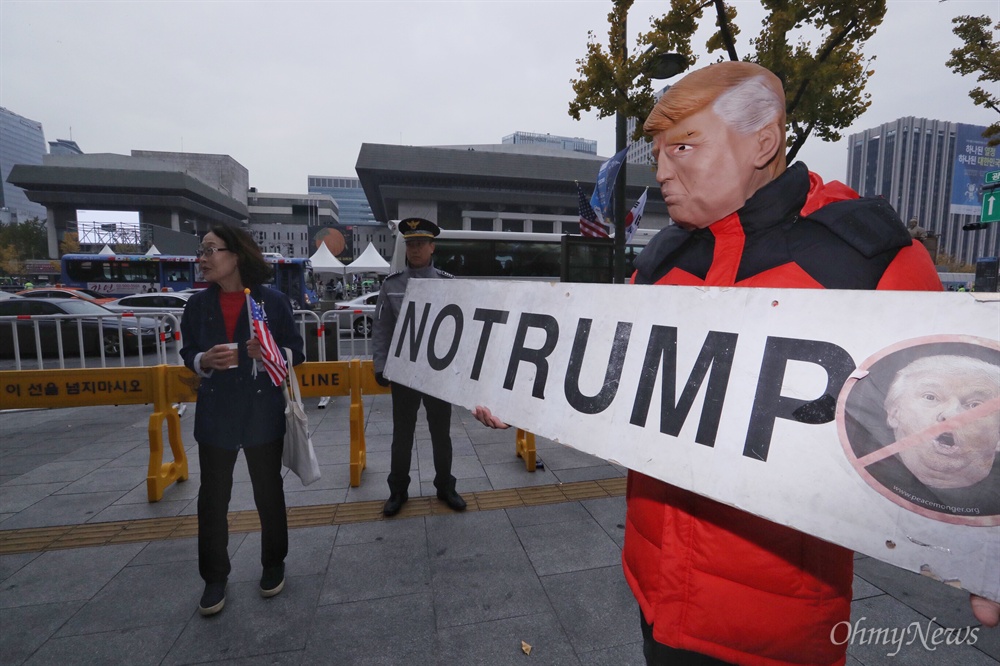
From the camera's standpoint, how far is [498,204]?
57.9 meters

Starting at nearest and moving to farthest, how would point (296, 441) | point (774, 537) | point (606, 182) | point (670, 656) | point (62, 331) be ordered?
1. point (774, 537)
2. point (670, 656)
3. point (296, 441)
4. point (606, 182)
5. point (62, 331)

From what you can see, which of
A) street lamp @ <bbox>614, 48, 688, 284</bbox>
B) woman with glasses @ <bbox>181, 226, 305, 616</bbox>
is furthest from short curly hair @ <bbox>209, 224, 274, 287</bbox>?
street lamp @ <bbox>614, 48, 688, 284</bbox>

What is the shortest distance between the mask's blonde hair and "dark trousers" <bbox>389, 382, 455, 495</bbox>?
3.03 m

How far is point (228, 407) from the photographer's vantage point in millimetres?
2795

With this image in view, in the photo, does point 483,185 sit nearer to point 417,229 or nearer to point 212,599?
point 417,229

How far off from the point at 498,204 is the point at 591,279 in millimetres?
51076

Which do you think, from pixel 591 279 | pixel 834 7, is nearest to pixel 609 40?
pixel 834 7

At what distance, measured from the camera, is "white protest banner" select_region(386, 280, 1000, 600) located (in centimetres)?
94

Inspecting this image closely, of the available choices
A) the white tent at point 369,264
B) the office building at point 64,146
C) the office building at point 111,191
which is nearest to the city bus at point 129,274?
the white tent at point 369,264

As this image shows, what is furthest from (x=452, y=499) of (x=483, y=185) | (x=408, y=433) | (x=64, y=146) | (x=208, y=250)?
(x=64, y=146)

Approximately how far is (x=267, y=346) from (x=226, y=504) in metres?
1.01

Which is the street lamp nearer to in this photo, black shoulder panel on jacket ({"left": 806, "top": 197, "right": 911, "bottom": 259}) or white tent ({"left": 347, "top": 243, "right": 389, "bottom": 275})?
black shoulder panel on jacket ({"left": 806, "top": 197, "right": 911, "bottom": 259})

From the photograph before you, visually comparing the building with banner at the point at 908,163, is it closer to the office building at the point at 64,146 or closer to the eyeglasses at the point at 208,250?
the eyeglasses at the point at 208,250

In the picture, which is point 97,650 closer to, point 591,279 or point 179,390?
point 179,390
